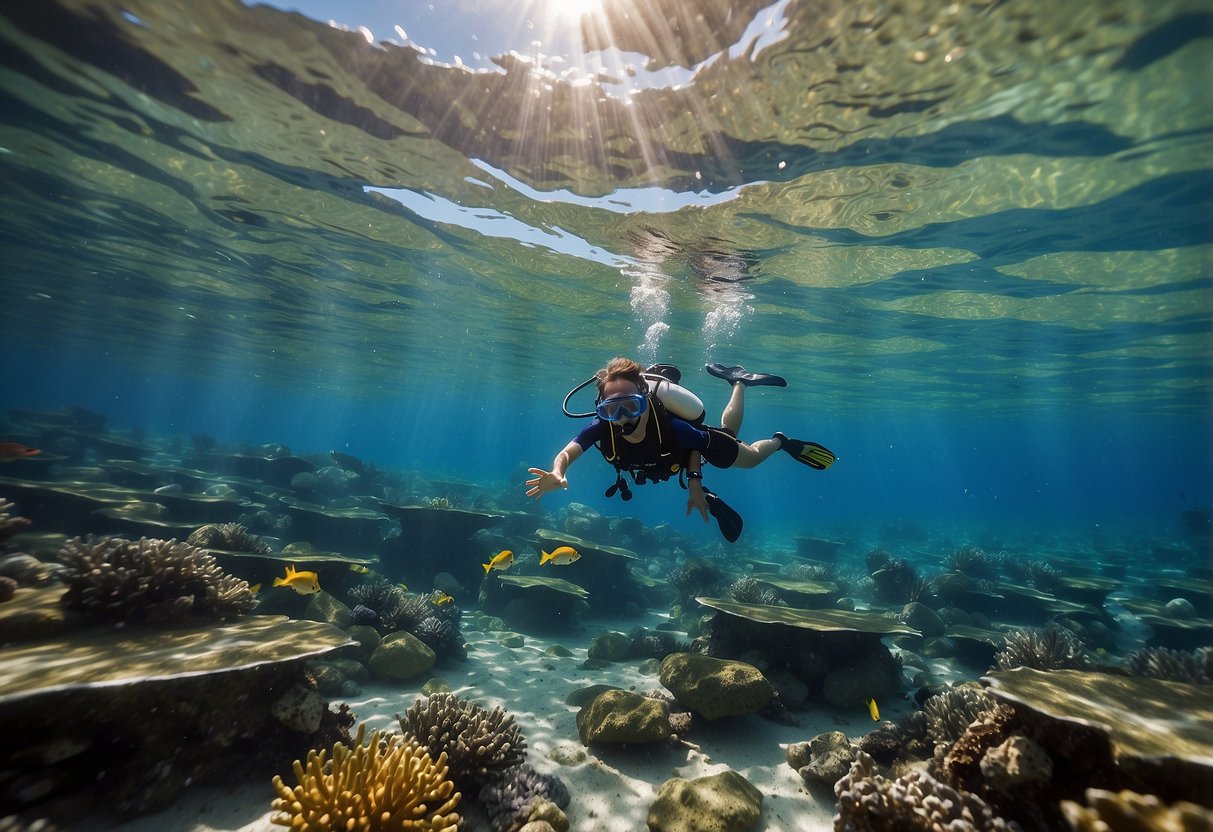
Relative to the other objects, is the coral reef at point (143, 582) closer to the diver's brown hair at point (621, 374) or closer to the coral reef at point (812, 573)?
the diver's brown hair at point (621, 374)

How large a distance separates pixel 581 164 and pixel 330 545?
42.7 feet

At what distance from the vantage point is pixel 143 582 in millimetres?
5297

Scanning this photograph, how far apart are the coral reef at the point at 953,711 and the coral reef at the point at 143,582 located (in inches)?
328

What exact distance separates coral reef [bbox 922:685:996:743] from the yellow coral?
16.7 ft

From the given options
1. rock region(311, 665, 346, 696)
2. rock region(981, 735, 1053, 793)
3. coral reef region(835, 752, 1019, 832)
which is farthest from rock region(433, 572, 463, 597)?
rock region(981, 735, 1053, 793)

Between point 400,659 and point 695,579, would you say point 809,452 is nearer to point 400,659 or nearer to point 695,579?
point 400,659

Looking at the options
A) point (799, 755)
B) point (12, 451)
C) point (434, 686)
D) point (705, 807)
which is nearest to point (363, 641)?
point (434, 686)

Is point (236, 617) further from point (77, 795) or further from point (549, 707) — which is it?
point (549, 707)

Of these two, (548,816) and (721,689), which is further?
(721,689)

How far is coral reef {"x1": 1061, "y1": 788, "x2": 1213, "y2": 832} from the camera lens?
7.50ft

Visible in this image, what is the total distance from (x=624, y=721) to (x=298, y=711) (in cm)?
344

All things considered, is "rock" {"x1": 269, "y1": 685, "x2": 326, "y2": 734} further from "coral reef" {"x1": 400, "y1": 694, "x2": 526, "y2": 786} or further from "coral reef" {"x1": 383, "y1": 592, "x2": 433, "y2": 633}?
"coral reef" {"x1": 383, "y1": 592, "x2": 433, "y2": 633}

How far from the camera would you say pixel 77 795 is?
156 inches

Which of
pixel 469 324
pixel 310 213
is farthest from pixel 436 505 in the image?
pixel 469 324
